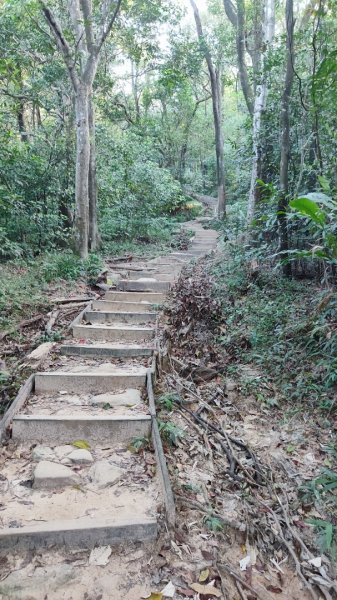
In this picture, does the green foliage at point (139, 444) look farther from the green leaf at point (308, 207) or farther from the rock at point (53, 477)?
the green leaf at point (308, 207)

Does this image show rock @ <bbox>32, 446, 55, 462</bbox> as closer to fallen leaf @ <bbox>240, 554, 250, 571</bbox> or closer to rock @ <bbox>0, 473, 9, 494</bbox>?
rock @ <bbox>0, 473, 9, 494</bbox>

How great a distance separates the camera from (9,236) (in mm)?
7973

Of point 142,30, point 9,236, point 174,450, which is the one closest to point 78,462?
point 174,450

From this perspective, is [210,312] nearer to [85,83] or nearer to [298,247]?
[298,247]

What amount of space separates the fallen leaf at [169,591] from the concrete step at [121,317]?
12.7 ft

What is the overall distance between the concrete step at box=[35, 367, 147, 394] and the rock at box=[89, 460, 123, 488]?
1.05 meters

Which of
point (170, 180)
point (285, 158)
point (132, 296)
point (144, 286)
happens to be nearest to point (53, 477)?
point (132, 296)

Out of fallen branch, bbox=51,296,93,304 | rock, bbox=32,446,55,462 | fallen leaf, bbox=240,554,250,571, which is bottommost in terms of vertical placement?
fallen leaf, bbox=240,554,250,571

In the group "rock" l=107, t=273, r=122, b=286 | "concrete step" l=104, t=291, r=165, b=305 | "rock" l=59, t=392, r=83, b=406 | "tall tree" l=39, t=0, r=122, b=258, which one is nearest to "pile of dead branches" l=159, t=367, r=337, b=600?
"rock" l=59, t=392, r=83, b=406

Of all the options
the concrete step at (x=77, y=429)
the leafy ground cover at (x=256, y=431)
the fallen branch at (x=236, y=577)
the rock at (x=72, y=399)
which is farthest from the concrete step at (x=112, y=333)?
the fallen branch at (x=236, y=577)

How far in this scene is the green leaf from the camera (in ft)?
11.6

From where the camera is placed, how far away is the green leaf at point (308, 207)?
3.54m

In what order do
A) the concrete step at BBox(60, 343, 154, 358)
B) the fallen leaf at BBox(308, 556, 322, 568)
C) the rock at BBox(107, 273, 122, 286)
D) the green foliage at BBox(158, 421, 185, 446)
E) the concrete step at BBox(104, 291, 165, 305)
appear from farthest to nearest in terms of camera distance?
the rock at BBox(107, 273, 122, 286), the concrete step at BBox(104, 291, 165, 305), the concrete step at BBox(60, 343, 154, 358), the green foliage at BBox(158, 421, 185, 446), the fallen leaf at BBox(308, 556, 322, 568)

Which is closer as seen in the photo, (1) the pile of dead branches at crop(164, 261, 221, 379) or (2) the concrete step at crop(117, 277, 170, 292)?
(1) the pile of dead branches at crop(164, 261, 221, 379)
